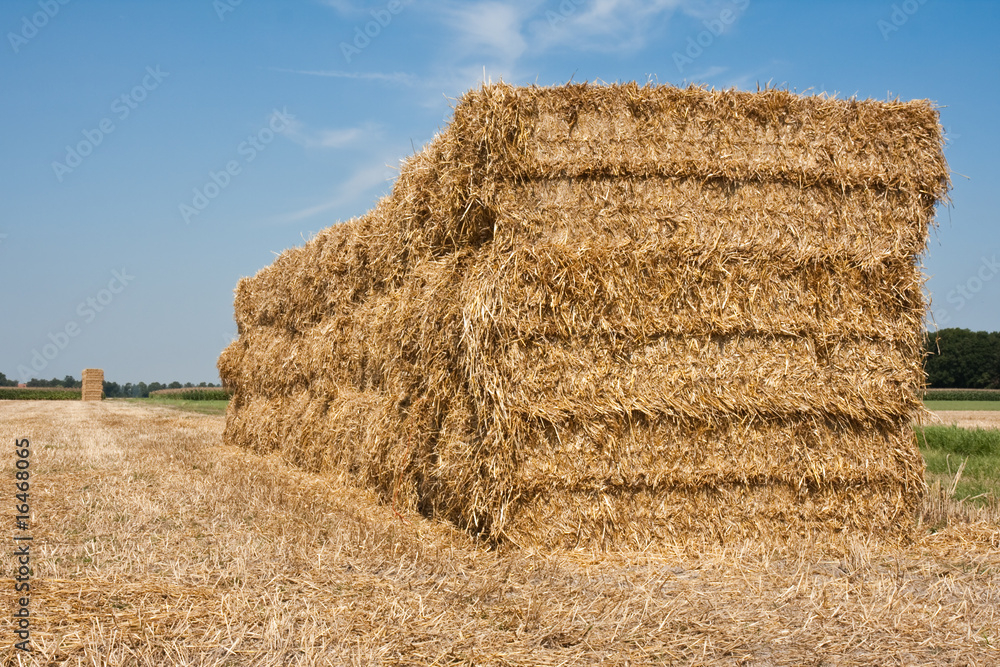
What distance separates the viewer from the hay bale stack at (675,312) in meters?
5.53

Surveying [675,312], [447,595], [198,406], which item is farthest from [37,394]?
[447,595]

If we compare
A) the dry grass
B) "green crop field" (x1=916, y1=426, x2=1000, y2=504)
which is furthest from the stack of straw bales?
"green crop field" (x1=916, y1=426, x2=1000, y2=504)

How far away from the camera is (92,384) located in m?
43.7

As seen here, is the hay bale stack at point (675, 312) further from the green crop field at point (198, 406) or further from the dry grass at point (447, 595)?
the green crop field at point (198, 406)

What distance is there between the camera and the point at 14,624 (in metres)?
3.54

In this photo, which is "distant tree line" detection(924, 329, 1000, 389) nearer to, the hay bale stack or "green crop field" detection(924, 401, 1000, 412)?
"green crop field" detection(924, 401, 1000, 412)


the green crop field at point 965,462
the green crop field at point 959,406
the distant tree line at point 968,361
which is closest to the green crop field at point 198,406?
the green crop field at point 965,462

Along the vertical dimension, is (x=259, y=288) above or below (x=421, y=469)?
above

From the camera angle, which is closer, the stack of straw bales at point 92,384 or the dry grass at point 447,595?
the dry grass at point 447,595

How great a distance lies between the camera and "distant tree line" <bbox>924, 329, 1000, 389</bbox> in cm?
6412

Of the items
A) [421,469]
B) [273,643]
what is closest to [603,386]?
[421,469]

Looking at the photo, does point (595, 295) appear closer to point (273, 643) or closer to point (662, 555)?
point (662, 555)

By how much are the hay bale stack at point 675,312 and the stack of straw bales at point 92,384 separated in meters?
43.6

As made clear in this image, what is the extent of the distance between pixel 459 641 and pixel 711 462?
284cm
